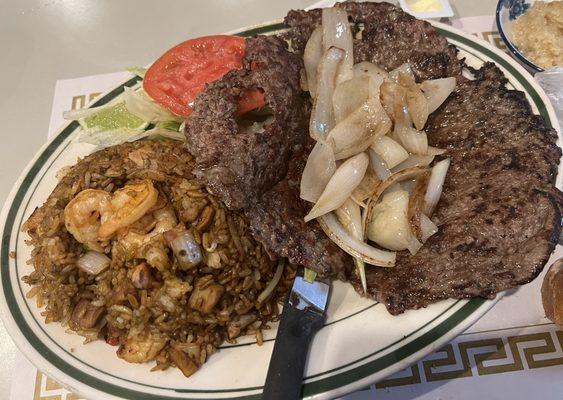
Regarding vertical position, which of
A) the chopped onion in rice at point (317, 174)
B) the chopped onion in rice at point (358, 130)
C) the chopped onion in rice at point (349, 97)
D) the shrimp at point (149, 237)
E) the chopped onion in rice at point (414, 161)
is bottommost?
the shrimp at point (149, 237)

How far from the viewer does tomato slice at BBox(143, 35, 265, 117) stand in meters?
2.63

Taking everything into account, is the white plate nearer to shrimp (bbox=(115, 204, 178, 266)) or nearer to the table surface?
shrimp (bbox=(115, 204, 178, 266))

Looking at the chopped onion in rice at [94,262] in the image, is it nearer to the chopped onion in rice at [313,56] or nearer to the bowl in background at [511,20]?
the chopped onion in rice at [313,56]

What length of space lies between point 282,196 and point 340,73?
2.51ft

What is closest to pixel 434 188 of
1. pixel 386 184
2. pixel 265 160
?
pixel 386 184

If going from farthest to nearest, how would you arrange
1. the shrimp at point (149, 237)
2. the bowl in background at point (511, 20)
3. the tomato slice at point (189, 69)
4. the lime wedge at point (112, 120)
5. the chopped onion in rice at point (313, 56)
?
the bowl in background at point (511, 20)
the lime wedge at point (112, 120)
the tomato slice at point (189, 69)
the chopped onion in rice at point (313, 56)
the shrimp at point (149, 237)

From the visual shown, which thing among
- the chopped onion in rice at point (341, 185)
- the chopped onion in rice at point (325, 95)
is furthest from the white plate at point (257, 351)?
the chopped onion in rice at point (325, 95)

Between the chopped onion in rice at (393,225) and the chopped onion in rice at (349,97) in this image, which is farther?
the chopped onion in rice at (349,97)

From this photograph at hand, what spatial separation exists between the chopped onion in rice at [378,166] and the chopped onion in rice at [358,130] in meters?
0.06

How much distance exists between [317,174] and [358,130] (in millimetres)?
299

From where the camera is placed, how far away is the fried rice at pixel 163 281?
211 centimetres

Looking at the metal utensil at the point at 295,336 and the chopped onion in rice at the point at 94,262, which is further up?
the chopped onion in rice at the point at 94,262

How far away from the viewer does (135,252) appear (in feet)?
7.02

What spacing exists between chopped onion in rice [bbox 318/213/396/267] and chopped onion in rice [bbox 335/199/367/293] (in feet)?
0.08
